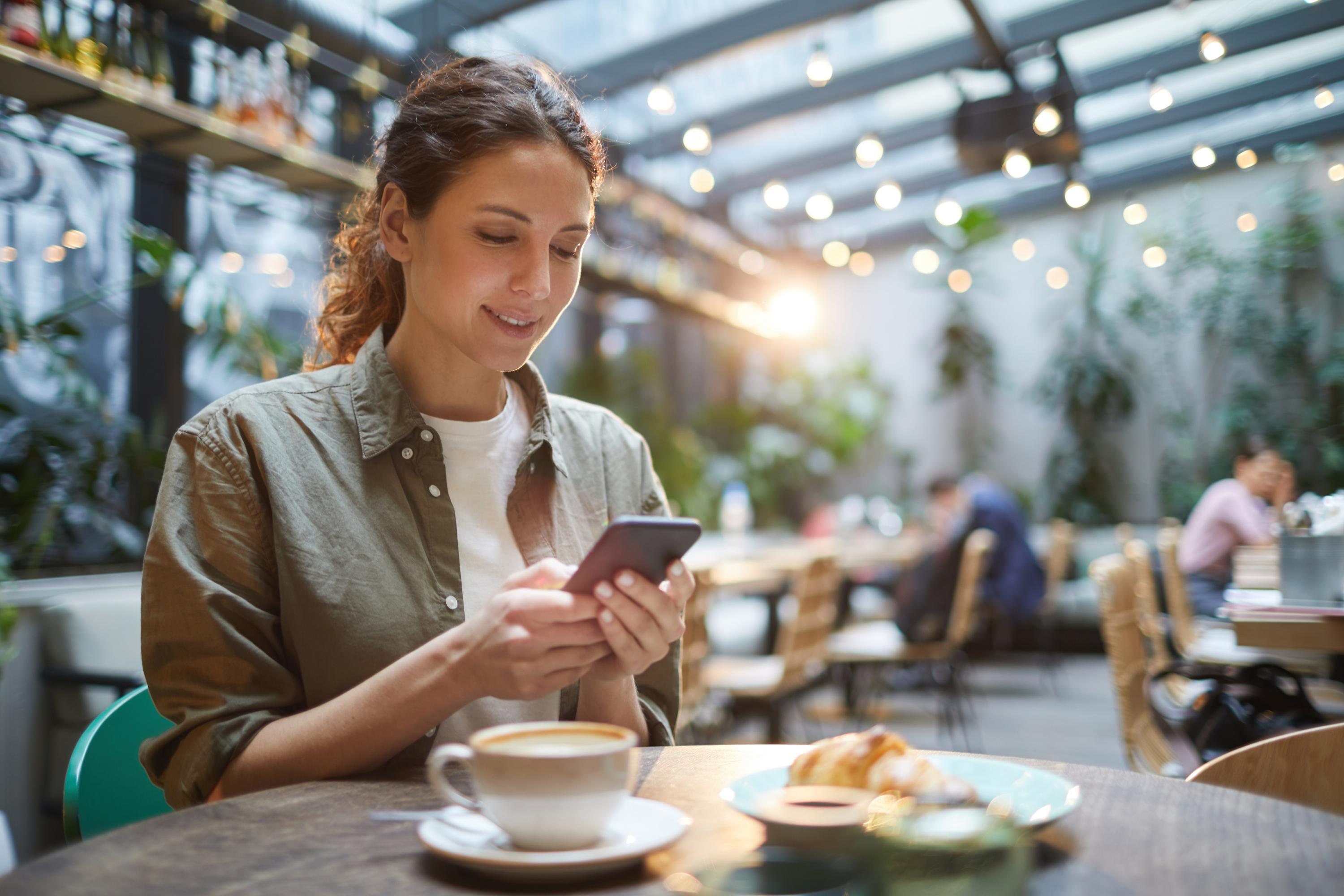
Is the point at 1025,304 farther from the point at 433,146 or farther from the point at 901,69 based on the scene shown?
the point at 433,146

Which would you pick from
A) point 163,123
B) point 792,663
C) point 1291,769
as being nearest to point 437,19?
point 163,123

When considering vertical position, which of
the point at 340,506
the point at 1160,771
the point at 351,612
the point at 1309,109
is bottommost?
the point at 1160,771

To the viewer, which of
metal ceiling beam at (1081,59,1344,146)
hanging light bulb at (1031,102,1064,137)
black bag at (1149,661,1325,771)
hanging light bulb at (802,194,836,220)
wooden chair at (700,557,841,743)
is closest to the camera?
black bag at (1149,661,1325,771)

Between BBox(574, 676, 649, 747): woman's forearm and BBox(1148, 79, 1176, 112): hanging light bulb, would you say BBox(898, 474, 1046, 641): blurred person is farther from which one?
BBox(574, 676, 649, 747): woman's forearm

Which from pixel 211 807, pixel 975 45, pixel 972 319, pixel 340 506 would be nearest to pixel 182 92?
pixel 340 506

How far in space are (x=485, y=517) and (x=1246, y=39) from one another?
24.4 ft

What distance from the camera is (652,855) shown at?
1.89 feet

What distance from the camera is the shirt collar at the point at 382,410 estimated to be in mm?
1024

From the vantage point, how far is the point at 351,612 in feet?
3.01

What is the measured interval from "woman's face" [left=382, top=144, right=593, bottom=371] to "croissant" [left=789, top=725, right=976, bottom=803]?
1.84ft

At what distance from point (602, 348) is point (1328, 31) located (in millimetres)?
5755

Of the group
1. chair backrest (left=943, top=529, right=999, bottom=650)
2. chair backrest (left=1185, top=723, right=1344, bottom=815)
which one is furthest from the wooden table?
chair backrest (left=943, top=529, right=999, bottom=650)

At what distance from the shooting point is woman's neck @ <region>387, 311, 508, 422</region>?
1110mm

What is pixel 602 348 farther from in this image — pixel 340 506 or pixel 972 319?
pixel 340 506
